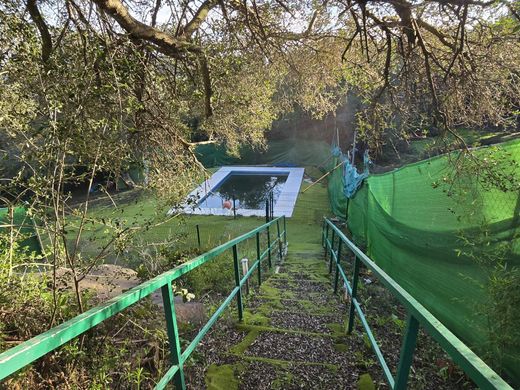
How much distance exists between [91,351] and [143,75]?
2.15 meters

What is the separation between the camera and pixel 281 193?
44.4 feet

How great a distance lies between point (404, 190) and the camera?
11.6 ft

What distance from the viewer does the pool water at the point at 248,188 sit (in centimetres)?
1418

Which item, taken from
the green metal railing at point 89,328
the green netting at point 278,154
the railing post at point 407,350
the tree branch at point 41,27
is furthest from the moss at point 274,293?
the green netting at point 278,154

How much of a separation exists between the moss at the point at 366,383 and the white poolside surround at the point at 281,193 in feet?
14.3

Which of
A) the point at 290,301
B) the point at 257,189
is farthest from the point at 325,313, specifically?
the point at 257,189

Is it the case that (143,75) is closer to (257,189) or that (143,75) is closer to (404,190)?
(404,190)

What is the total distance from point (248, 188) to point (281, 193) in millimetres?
3912

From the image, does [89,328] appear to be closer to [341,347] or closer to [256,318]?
[341,347]

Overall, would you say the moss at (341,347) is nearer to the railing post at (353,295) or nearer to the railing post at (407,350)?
the railing post at (353,295)

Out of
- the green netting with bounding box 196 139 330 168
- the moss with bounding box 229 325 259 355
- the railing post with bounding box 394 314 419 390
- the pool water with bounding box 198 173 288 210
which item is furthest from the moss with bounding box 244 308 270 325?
the green netting with bounding box 196 139 330 168

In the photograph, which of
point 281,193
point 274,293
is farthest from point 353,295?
point 281,193

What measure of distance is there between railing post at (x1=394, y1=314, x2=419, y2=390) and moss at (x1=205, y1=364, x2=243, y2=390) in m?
1.07

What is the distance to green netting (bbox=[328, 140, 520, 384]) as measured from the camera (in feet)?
6.23
